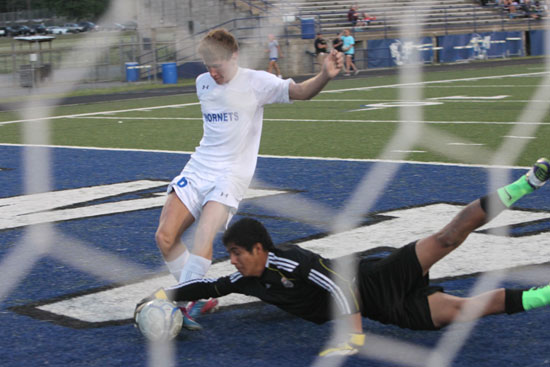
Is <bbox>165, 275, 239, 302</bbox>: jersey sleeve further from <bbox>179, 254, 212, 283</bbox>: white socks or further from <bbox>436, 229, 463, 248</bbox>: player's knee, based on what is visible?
<bbox>436, 229, 463, 248</bbox>: player's knee

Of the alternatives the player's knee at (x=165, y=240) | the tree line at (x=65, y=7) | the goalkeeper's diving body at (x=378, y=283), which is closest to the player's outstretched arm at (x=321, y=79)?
the goalkeeper's diving body at (x=378, y=283)

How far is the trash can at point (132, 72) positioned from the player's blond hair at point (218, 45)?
0.80 feet

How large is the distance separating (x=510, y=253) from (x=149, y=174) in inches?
180

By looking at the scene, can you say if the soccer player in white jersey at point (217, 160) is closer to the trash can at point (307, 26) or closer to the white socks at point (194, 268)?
the white socks at point (194, 268)

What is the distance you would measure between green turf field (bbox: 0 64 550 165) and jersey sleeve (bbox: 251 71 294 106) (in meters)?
3.10

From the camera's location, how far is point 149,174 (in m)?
8.53

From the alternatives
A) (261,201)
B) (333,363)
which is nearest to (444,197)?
(261,201)

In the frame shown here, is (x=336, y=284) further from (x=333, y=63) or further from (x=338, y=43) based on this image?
(x=338, y=43)

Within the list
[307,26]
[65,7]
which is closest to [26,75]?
[65,7]

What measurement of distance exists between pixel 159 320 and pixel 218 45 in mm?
1059

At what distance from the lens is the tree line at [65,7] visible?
1951 mm

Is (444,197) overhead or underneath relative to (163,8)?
underneath

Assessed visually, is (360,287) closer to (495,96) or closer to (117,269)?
(117,269)

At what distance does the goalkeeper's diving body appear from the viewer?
3.22m
